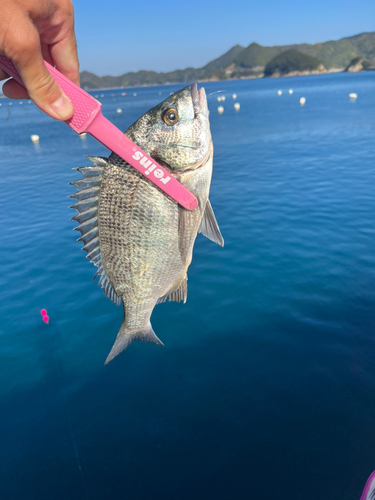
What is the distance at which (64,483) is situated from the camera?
5.70m

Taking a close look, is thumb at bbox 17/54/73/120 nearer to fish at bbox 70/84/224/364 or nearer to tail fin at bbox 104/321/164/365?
fish at bbox 70/84/224/364

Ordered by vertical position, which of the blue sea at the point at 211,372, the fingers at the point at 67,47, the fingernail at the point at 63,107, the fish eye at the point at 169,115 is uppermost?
the fingers at the point at 67,47

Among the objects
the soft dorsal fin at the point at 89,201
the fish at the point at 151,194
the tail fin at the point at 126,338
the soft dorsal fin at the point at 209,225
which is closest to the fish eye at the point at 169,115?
the fish at the point at 151,194

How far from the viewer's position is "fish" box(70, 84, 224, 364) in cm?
256

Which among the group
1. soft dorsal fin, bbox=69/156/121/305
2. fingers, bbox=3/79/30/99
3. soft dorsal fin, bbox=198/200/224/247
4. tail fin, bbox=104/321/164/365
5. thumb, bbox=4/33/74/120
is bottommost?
tail fin, bbox=104/321/164/365

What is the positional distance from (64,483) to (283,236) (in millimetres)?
10043

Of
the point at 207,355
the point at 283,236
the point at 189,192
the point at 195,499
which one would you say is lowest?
the point at 195,499

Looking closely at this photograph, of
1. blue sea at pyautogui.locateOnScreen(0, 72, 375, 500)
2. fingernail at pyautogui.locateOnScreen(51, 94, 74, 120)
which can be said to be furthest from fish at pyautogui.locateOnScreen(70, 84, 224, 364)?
blue sea at pyautogui.locateOnScreen(0, 72, 375, 500)

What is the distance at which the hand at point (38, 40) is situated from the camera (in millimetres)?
1846

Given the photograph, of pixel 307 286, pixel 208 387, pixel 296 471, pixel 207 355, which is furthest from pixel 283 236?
pixel 296 471

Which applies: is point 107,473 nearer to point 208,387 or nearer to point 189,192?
point 208,387

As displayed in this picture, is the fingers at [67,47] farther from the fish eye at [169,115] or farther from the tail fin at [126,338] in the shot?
the tail fin at [126,338]

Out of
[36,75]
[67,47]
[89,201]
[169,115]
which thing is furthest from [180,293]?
[67,47]

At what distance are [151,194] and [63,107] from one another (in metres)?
0.81
